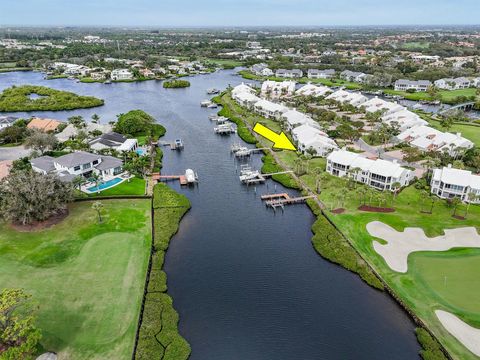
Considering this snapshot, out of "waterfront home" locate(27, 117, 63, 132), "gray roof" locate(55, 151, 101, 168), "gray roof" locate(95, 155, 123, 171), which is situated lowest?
"gray roof" locate(95, 155, 123, 171)

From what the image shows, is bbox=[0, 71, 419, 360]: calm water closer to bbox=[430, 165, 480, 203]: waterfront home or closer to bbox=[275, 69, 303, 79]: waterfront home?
bbox=[430, 165, 480, 203]: waterfront home

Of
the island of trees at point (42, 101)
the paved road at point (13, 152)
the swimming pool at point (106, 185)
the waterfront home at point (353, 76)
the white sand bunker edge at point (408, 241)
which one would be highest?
the waterfront home at point (353, 76)

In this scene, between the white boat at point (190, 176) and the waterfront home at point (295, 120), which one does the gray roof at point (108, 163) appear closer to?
the white boat at point (190, 176)

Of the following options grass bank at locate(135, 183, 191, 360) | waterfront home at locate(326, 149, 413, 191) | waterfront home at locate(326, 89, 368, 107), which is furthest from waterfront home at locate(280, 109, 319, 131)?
grass bank at locate(135, 183, 191, 360)

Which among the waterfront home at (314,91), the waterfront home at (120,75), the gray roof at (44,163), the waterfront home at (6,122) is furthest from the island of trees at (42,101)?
the waterfront home at (314,91)

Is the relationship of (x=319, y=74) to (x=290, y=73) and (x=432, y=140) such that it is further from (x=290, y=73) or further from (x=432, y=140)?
(x=432, y=140)

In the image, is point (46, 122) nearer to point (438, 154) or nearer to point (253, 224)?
point (253, 224)
